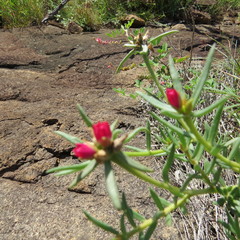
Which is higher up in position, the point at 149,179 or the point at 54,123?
the point at 149,179

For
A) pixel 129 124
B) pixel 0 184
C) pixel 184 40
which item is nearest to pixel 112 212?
pixel 0 184

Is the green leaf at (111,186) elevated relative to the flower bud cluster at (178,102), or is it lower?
lower

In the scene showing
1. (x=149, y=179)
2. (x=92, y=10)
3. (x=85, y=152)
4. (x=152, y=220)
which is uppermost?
(x=85, y=152)

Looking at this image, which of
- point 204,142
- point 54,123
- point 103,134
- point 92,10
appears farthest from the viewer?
point 92,10

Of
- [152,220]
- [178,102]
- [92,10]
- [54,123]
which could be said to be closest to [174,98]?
[178,102]

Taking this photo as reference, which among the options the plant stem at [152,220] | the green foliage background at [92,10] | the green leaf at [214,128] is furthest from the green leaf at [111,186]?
the green foliage background at [92,10]

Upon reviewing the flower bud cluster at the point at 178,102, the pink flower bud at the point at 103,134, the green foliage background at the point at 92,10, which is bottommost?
the green foliage background at the point at 92,10

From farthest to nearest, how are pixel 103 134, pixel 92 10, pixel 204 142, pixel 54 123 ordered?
pixel 92 10
pixel 54 123
pixel 204 142
pixel 103 134

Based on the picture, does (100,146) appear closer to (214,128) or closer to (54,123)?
(214,128)

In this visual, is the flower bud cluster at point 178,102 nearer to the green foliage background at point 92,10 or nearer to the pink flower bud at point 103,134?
the pink flower bud at point 103,134

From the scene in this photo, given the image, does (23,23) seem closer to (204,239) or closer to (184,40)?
(184,40)
